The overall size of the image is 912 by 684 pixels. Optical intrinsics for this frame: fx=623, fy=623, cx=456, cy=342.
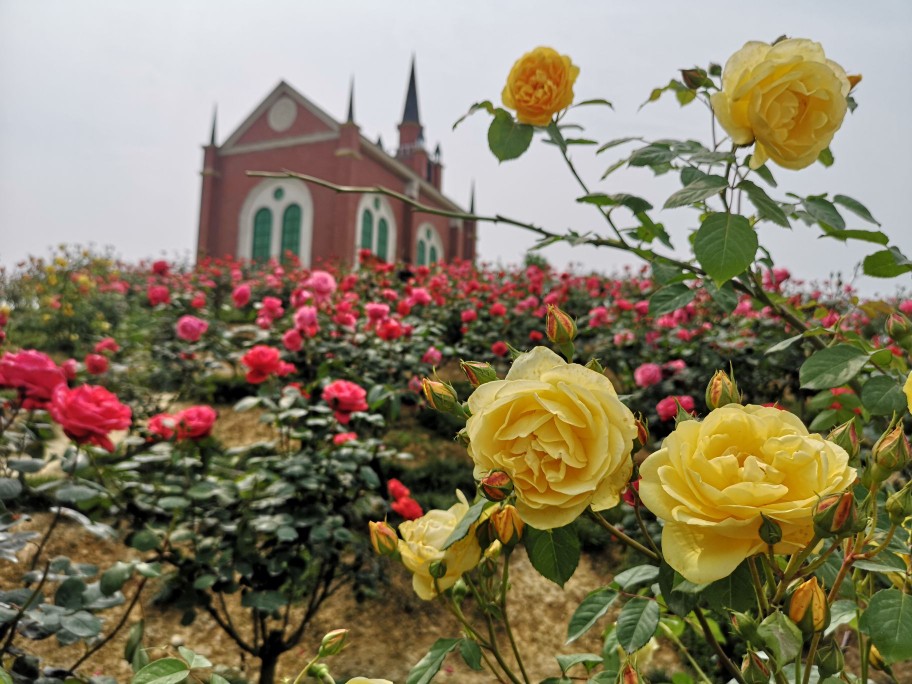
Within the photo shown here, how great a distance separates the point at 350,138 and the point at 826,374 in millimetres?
14072

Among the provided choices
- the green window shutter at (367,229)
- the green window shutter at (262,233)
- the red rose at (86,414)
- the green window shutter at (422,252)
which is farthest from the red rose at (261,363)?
the green window shutter at (422,252)

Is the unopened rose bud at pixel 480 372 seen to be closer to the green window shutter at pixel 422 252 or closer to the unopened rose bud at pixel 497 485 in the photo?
the unopened rose bud at pixel 497 485

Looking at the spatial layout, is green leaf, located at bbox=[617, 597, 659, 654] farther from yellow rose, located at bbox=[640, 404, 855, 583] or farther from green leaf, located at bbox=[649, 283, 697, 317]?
green leaf, located at bbox=[649, 283, 697, 317]

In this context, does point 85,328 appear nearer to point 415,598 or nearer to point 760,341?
point 415,598

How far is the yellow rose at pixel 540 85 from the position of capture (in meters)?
0.86

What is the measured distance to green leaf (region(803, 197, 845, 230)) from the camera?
0.78m

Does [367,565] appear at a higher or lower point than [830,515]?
lower

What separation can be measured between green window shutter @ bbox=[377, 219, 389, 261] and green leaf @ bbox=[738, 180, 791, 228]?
48.9ft

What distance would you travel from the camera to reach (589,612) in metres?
0.64

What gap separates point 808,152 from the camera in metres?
0.61

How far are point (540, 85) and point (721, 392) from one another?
0.54 meters

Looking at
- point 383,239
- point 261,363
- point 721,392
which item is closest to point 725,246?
point 721,392

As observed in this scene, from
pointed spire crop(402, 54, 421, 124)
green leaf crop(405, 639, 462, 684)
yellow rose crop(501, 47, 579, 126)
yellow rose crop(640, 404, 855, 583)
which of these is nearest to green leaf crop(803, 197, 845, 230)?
yellow rose crop(501, 47, 579, 126)

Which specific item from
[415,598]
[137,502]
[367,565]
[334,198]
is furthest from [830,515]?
[334,198]
